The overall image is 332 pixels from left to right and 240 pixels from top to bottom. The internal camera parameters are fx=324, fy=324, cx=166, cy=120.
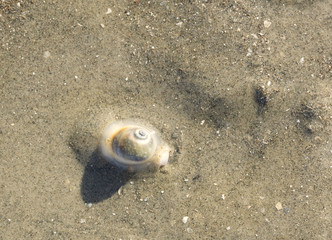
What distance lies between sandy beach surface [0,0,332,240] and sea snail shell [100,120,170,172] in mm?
88

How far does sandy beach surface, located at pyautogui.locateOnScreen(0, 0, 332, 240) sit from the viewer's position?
342 centimetres

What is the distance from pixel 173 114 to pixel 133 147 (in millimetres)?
603

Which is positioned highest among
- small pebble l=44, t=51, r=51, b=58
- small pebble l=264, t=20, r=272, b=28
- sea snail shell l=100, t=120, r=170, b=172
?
small pebble l=264, t=20, r=272, b=28

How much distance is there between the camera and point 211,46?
11.6 feet

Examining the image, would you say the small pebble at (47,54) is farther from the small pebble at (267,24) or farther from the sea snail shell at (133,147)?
the small pebble at (267,24)

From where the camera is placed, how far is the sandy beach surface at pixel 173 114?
3.42m

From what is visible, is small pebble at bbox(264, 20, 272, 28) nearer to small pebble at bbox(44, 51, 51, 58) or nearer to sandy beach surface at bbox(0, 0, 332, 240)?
sandy beach surface at bbox(0, 0, 332, 240)

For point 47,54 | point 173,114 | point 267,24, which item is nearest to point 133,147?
point 173,114

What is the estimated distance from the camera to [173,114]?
3.56m

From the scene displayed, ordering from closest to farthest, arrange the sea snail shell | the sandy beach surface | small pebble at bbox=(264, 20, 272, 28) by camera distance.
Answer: the sea snail shell
the sandy beach surface
small pebble at bbox=(264, 20, 272, 28)

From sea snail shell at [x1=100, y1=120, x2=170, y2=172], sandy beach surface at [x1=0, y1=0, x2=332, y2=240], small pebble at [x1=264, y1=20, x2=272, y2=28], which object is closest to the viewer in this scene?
sea snail shell at [x1=100, y1=120, x2=170, y2=172]

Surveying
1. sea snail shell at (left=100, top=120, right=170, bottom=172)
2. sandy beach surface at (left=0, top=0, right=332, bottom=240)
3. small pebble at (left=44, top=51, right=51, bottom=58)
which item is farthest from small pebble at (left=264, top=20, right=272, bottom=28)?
small pebble at (left=44, top=51, right=51, bottom=58)

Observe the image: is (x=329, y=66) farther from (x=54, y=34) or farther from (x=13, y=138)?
(x=13, y=138)

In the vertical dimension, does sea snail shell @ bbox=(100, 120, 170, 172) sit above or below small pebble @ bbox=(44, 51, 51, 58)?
below
